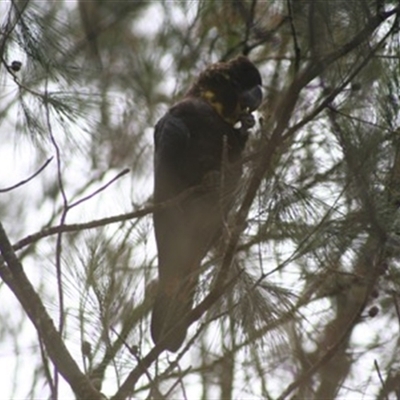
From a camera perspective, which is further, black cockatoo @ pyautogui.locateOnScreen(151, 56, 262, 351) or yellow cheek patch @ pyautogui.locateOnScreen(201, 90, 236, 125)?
yellow cheek patch @ pyautogui.locateOnScreen(201, 90, 236, 125)

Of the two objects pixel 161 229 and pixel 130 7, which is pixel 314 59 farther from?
pixel 130 7

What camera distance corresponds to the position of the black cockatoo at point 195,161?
2.94 m

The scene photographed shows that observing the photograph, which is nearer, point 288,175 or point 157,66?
point 288,175

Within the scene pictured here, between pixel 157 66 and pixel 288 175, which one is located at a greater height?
pixel 157 66

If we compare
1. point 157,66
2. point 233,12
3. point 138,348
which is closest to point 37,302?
point 138,348

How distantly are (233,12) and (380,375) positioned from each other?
171cm

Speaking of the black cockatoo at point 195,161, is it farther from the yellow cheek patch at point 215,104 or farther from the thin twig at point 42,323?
the thin twig at point 42,323

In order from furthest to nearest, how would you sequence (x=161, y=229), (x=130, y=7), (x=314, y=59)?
(x=130, y=7) → (x=161, y=229) → (x=314, y=59)

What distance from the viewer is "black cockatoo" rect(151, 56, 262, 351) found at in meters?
2.94

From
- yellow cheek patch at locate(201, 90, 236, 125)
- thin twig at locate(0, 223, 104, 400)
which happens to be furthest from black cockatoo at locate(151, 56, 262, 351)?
thin twig at locate(0, 223, 104, 400)

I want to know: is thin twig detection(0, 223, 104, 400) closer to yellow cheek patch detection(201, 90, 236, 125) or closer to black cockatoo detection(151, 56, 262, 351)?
black cockatoo detection(151, 56, 262, 351)

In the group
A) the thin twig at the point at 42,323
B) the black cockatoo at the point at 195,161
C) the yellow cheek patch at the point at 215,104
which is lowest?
the thin twig at the point at 42,323

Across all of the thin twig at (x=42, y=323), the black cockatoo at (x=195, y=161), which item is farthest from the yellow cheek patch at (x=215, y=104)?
the thin twig at (x=42, y=323)

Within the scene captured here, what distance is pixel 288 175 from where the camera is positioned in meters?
2.68
